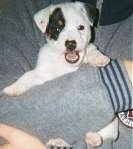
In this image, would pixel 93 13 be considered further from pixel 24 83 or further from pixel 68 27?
pixel 24 83

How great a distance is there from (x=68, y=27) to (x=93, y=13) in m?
0.14

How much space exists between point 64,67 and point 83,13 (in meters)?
0.22

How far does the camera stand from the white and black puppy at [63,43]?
1152 millimetres

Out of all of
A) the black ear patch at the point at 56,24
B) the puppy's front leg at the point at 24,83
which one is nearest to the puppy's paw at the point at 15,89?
the puppy's front leg at the point at 24,83

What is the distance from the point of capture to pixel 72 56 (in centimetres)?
117

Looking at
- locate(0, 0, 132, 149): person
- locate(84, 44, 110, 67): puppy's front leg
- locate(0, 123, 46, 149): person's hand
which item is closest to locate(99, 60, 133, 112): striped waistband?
locate(0, 0, 132, 149): person

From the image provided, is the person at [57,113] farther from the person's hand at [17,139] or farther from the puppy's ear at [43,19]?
the puppy's ear at [43,19]

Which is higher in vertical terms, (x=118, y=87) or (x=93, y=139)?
(x=118, y=87)

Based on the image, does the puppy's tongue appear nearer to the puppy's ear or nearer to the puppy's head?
the puppy's head

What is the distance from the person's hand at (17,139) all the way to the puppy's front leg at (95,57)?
0.95ft

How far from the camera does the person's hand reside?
917mm

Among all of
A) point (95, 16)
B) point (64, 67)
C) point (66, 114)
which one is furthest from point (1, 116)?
point (95, 16)

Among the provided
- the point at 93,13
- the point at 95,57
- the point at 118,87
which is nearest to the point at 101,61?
the point at 95,57

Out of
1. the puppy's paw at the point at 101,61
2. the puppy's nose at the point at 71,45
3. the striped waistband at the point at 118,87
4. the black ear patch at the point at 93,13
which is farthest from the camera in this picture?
the black ear patch at the point at 93,13
